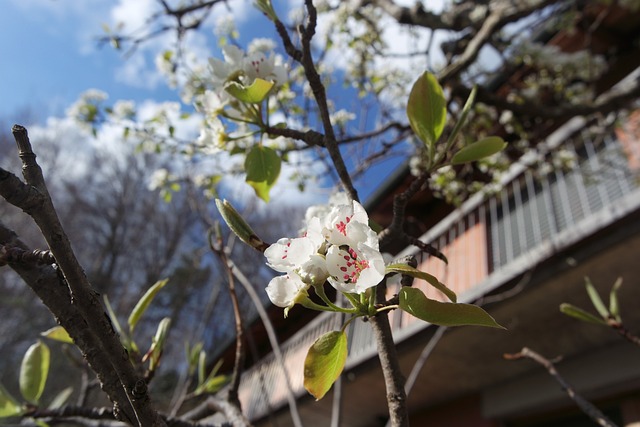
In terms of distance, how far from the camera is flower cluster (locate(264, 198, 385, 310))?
63 cm

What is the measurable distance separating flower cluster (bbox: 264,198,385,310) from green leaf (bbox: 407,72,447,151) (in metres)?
0.32

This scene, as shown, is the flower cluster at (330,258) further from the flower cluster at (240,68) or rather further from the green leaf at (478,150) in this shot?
the flower cluster at (240,68)

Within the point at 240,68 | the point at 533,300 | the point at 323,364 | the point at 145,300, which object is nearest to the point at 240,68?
the point at 240,68

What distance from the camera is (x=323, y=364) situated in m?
0.72

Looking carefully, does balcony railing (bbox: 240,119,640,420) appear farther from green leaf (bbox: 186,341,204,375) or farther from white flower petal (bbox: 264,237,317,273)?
white flower petal (bbox: 264,237,317,273)

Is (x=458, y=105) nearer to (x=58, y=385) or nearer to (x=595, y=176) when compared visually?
(x=595, y=176)

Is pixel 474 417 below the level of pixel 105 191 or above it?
below

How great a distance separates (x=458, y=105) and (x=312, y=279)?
3.33m

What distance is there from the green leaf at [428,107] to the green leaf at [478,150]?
0.23 ft

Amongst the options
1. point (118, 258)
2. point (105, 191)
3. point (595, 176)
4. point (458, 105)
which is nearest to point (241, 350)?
point (458, 105)

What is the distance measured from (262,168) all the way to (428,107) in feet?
1.34

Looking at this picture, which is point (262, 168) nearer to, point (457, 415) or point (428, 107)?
point (428, 107)

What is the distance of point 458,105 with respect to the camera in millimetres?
3713

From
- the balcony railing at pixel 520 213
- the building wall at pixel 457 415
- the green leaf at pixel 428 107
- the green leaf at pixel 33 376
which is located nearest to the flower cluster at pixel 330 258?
the green leaf at pixel 428 107
